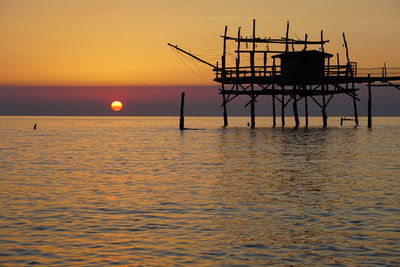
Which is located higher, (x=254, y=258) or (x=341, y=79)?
(x=341, y=79)

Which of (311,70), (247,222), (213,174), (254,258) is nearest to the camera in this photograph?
(254,258)

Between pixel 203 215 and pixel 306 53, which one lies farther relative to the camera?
pixel 306 53

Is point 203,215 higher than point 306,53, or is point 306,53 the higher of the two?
point 306,53

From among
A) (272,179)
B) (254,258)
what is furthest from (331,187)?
(254,258)

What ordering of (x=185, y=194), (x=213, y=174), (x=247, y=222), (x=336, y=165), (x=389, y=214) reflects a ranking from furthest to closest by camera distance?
1. (x=336, y=165)
2. (x=213, y=174)
3. (x=185, y=194)
4. (x=389, y=214)
5. (x=247, y=222)

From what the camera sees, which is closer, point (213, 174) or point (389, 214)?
point (389, 214)

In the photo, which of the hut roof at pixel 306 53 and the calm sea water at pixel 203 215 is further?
the hut roof at pixel 306 53

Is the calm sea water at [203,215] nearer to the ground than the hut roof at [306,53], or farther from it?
nearer to the ground

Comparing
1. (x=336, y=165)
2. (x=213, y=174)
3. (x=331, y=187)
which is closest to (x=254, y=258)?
(x=331, y=187)

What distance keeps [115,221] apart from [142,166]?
1767 centimetres

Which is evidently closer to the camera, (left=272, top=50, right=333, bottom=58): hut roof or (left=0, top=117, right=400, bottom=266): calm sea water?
(left=0, top=117, right=400, bottom=266): calm sea water

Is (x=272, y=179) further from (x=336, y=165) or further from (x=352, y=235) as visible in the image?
(x=352, y=235)

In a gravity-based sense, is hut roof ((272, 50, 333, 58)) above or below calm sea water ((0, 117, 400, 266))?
above

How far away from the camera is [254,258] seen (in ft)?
37.8
